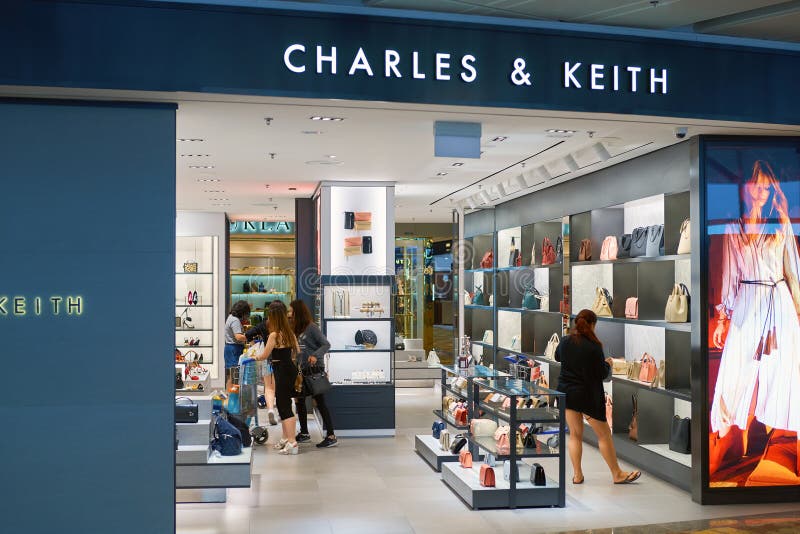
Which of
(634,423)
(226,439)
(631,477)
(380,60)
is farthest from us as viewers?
(634,423)

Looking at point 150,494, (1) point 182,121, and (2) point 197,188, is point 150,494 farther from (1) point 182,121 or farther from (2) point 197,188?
(2) point 197,188

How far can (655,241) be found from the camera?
7895 millimetres

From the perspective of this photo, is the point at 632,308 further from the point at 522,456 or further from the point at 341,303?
the point at 341,303

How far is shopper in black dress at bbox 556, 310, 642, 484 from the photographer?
726 cm

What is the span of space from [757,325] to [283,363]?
4.56m

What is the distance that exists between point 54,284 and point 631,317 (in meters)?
5.46

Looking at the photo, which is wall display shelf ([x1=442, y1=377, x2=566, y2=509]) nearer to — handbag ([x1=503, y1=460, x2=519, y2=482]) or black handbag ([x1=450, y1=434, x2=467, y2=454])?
handbag ([x1=503, y1=460, x2=519, y2=482])

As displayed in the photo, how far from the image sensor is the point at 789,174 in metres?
6.75

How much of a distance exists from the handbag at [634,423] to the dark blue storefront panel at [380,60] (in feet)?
10.5

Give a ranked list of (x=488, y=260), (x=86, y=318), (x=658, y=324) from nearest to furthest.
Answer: (x=86, y=318), (x=658, y=324), (x=488, y=260)

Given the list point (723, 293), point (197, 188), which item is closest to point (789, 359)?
point (723, 293)

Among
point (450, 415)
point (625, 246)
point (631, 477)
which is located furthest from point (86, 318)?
point (625, 246)

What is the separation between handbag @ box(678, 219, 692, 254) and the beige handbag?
5.28 feet

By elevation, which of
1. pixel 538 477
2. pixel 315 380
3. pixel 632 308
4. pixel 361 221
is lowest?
pixel 538 477
